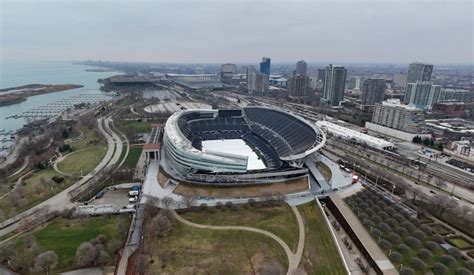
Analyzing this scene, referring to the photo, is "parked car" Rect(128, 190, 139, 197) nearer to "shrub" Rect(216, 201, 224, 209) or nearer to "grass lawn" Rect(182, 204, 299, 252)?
"grass lawn" Rect(182, 204, 299, 252)

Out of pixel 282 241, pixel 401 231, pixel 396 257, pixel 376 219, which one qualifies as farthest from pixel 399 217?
pixel 282 241

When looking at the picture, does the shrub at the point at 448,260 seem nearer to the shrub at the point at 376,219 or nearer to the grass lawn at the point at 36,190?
the shrub at the point at 376,219

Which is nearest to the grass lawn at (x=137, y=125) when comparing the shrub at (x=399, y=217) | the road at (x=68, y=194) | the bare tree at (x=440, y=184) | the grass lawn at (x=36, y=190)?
the road at (x=68, y=194)

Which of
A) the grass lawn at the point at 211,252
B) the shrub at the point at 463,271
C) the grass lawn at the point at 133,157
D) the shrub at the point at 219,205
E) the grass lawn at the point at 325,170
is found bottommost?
the grass lawn at the point at 133,157

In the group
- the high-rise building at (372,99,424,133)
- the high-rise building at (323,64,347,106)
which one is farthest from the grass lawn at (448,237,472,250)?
the high-rise building at (323,64,347,106)

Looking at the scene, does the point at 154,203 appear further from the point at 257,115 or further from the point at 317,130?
the point at 257,115

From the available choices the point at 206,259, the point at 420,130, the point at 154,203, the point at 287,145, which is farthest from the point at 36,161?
the point at 420,130
